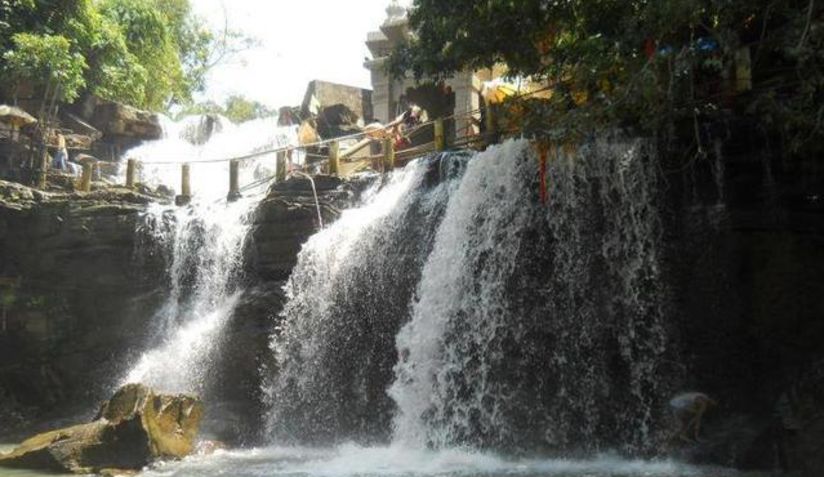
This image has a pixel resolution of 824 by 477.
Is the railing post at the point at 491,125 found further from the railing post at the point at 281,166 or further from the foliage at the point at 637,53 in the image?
the railing post at the point at 281,166

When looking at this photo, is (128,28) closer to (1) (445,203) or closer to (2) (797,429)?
(1) (445,203)

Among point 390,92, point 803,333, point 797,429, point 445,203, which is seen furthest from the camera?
point 390,92

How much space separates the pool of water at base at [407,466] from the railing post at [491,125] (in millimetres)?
6882

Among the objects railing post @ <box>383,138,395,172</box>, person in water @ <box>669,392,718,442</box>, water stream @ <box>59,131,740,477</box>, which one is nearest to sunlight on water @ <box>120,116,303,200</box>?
railing post @ <box>383,138,395,172</box>

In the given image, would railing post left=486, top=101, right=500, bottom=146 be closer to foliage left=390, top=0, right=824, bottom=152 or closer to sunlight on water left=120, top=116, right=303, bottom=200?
foliage left=390, top=0, right=824, bottom=152

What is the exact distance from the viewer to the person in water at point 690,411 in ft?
30.7

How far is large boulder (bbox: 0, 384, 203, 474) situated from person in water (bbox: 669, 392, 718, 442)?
6.66m

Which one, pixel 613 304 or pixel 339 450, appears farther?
pixel 339 450

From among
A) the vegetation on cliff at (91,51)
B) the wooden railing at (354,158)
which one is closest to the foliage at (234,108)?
the vegetation on cliff at (91,51)

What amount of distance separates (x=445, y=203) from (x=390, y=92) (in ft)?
39.7

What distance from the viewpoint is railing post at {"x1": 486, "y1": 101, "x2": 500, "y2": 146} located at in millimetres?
15695

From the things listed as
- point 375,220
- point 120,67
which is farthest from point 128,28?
point 375,220

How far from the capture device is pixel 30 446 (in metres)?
10.4

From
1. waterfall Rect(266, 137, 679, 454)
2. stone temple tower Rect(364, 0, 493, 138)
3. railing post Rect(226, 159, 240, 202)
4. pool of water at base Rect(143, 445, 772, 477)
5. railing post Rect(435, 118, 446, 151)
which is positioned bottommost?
pool of water at base Rect(143, 445, 772, 477)
